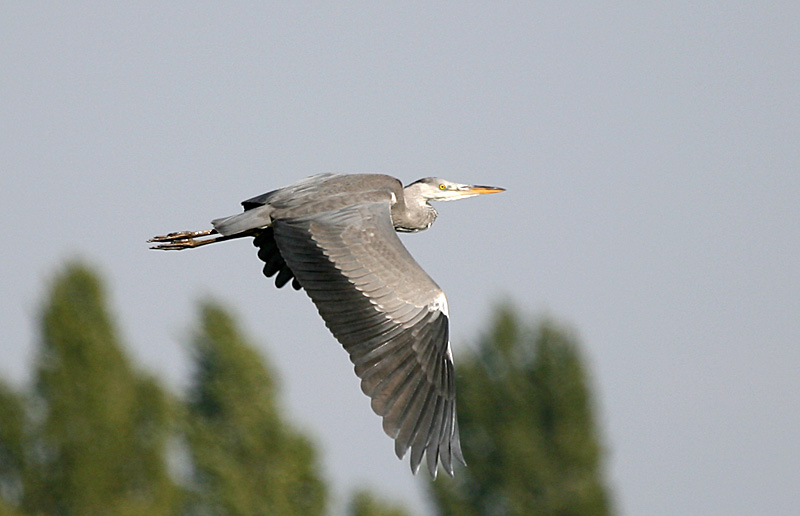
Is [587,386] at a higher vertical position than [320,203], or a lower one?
lower

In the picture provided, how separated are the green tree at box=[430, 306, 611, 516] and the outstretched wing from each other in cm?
2222

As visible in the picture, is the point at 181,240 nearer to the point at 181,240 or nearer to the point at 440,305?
the point at 181,240

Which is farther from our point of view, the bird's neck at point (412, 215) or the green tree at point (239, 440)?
the green tree at point (239, 440)

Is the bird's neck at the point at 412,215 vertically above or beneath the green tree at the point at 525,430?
above

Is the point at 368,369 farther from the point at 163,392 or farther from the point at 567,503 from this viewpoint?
the point at 567,503

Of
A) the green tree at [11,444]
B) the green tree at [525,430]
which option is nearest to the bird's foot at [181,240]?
the green tree at [11,444]

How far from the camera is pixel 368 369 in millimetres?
9055

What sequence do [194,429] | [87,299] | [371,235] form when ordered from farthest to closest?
[87,299] < [194,429] < [371,235]

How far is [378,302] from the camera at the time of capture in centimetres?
931

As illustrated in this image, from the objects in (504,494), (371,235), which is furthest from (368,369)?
(504,494)

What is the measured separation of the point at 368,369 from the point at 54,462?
62.5 feet

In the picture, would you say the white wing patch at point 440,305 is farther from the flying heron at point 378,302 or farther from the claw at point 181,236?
the claw at point 181,236

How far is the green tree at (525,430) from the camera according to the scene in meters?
31.9

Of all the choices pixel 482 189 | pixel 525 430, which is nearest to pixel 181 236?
pixel 482 189
